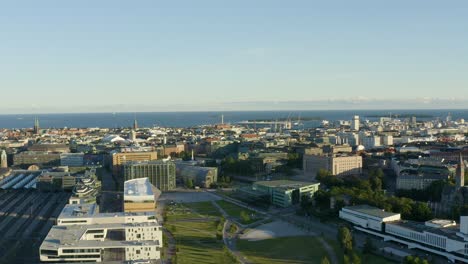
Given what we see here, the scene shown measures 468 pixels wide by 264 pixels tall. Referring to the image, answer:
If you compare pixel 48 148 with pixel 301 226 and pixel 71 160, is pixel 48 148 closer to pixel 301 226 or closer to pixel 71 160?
pixel 71 160

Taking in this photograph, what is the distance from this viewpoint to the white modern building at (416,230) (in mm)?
30469

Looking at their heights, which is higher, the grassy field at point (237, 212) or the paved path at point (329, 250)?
the paved path at point (329, 250)

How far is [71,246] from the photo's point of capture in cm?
2931

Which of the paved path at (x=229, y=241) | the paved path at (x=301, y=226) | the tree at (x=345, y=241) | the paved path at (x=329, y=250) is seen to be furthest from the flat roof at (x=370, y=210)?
the paved path at (x=229, y=241)

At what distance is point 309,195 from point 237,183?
15166 mm

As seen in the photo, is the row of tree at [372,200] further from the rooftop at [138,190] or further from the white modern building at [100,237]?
the white modern building at [100,237]

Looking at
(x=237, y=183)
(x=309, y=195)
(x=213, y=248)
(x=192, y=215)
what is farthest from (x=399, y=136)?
(x=213, y=248)

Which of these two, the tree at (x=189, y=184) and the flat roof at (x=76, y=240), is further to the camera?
the tree at (x=189, y=184)

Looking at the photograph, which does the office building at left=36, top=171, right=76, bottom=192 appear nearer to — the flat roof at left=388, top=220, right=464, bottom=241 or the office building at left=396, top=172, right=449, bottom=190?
the office building at left=396, top=172, right=449, bottom=190

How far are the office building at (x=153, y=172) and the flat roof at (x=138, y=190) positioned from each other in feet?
19.4

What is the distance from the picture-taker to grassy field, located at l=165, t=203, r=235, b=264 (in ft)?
101

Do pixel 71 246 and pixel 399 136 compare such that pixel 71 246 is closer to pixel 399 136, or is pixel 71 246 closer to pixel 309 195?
pixel 309 195

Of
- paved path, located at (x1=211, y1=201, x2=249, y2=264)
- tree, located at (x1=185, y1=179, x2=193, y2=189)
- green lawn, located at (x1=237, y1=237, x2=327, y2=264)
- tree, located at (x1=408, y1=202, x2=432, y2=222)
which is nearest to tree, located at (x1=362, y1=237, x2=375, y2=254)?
green lawn, located at (x1=237, y1=237, x2=327, y2=264)

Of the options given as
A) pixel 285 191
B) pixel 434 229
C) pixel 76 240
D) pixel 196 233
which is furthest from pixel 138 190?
pixel 434 229
